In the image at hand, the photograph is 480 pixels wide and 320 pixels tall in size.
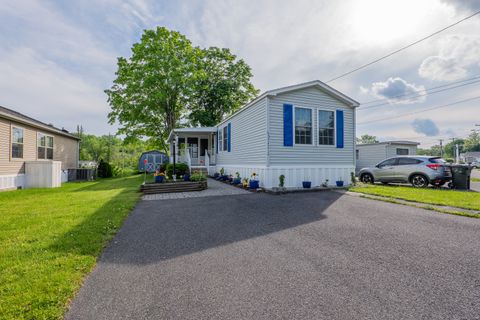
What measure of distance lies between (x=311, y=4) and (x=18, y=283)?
38.9 feet

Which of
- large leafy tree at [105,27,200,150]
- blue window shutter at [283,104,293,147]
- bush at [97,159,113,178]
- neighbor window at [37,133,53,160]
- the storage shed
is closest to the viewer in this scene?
blue window shutter at [283,104,293,147]

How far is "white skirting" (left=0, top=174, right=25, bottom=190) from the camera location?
10.4 m

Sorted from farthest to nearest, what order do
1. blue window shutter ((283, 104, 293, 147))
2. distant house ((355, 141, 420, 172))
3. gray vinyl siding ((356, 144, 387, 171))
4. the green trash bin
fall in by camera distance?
gray vinyl siding ((356, 144, 387, 171)) → distant house ((355, 141, 420, 172)) → the green trash bin → blue window shutter ((283, 104, 293, 147))

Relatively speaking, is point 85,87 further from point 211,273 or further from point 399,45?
point 399,45

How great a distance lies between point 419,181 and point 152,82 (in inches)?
867

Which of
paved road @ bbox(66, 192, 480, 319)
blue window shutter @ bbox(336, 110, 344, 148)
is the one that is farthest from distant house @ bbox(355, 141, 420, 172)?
paved road @ bbox(66, 192, 480, 319)

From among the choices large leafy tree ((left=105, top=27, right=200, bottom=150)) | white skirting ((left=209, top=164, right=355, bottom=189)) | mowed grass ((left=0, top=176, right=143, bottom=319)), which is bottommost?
mowed grass ((left=0, top=176, right=143, bottom=319))

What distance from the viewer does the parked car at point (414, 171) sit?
10.1m

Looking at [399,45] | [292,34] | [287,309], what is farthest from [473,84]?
[287,309]

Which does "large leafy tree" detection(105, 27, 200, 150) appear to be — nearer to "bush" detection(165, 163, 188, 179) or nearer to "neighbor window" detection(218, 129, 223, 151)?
"neighbor window" detection(218, 129, 223, 151)

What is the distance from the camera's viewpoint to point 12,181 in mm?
10922

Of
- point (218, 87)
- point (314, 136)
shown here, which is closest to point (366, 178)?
point (314, 136)

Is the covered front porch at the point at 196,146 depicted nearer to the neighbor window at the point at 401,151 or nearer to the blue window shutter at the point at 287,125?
the blue window shutter at the point at 287,125

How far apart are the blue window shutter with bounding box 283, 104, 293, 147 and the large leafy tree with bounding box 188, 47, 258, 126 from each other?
52.1 ft
